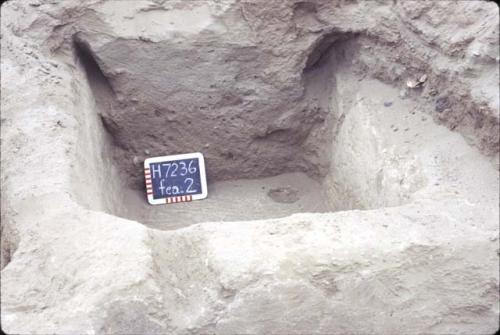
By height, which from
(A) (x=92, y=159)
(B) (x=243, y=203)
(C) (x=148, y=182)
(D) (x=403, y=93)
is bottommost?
(B) (x=243, y=203)

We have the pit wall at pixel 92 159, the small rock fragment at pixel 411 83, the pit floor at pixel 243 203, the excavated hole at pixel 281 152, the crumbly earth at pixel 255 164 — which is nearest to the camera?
the crumbly earth at pixel 255 164

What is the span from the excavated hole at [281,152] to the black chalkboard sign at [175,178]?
0.15ft

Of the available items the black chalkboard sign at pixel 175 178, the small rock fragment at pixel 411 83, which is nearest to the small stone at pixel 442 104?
the small rock fragment at pixel 411 83

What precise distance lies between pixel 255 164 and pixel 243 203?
0.23 metres

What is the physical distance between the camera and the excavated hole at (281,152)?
307cm

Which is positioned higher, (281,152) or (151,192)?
(281,152)

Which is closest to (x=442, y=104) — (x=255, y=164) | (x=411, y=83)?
(x=411, y=83)

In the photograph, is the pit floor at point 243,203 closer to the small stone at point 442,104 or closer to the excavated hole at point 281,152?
the excavated hole at point 281,152

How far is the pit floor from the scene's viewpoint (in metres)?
3.23

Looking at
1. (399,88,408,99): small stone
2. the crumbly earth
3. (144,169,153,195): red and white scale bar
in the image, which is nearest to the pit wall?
the crumbly earth

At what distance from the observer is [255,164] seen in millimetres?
3494

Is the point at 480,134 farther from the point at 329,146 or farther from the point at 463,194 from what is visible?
the point at 329,146

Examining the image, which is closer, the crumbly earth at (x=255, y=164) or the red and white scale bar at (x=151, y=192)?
the crumbly earth at (x=255, y=164)

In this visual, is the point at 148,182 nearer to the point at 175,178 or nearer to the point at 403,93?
the point at 175,178
